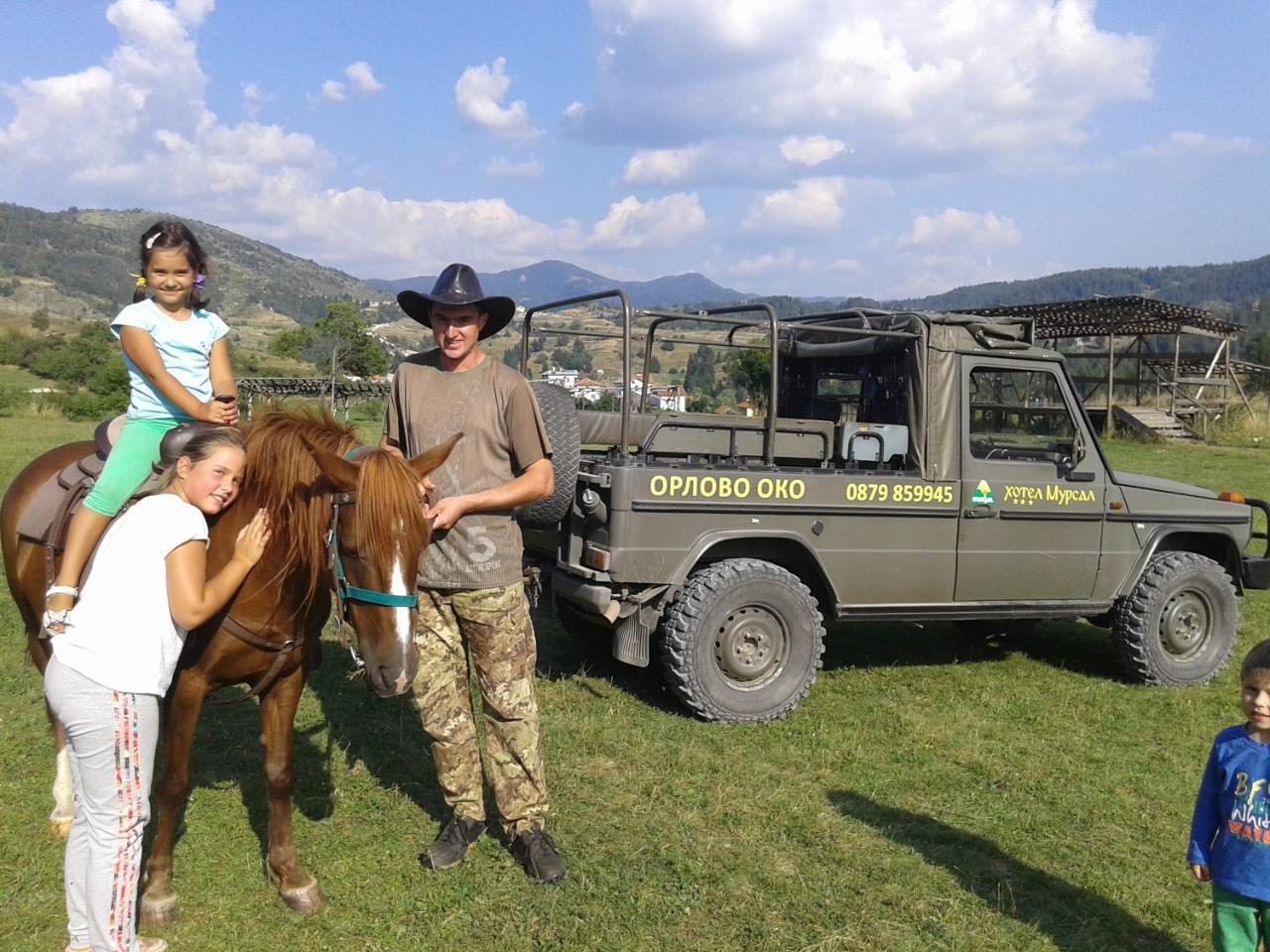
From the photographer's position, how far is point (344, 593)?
2.70 m

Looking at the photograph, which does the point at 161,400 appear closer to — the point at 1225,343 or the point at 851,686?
the point at 851,686

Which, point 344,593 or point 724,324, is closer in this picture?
point 344,593

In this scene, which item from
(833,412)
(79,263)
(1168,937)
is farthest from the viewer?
(79,263)

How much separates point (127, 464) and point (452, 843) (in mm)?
1832

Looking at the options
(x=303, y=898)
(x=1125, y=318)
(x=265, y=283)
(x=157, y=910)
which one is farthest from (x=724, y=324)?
(x=265, y=283)

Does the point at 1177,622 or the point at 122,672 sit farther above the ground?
the point at 122,672

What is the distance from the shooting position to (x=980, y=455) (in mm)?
5633

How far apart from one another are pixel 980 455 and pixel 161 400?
4.49m

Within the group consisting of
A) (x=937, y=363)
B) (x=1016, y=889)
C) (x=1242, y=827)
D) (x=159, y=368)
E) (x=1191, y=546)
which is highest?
(x=937, y=363)

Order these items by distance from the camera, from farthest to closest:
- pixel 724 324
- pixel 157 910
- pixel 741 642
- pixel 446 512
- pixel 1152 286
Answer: pixel 1152 286
pixel 724 324
pixel 741 642
pixel 157 910
pixel 446 512

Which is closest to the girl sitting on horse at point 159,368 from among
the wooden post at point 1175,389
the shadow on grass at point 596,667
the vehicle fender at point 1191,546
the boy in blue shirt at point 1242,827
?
the shadow on grass at point 596,667

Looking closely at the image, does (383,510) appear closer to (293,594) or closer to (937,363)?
(293,594)

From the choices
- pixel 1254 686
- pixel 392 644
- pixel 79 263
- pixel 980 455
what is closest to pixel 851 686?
pixel 980 455

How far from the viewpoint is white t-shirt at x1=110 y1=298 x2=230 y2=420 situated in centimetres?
331
